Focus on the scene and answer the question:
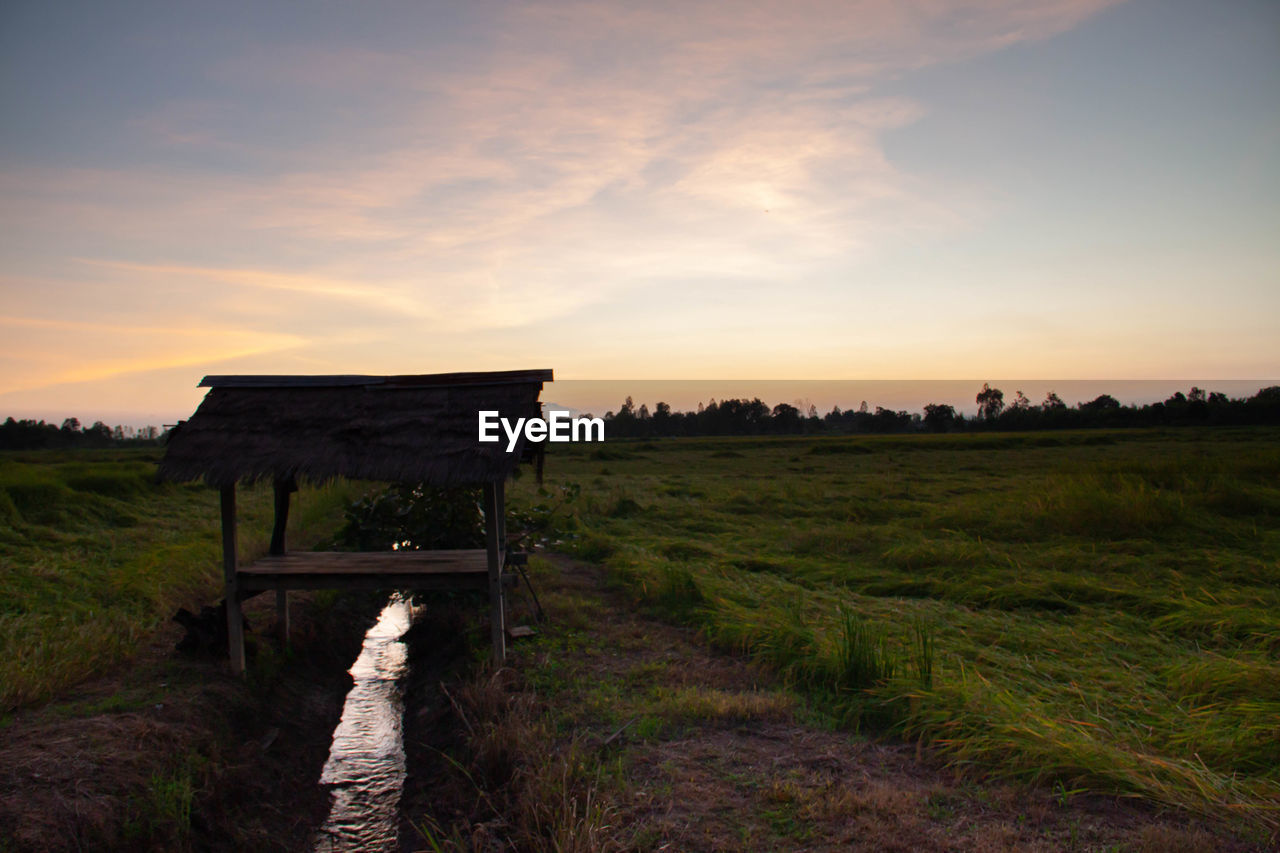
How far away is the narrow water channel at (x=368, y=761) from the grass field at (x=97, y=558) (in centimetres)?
210

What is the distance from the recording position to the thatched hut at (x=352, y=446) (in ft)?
20.2

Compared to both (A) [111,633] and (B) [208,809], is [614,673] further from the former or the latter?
(A) [111,633]

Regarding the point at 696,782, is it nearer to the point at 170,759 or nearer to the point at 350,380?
the point at 170,759

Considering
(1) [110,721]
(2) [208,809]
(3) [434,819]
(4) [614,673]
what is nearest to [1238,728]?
(4) [614,673]

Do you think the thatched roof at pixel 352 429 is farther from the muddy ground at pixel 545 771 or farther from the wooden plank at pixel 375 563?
the muddy ground at pixel 545 771

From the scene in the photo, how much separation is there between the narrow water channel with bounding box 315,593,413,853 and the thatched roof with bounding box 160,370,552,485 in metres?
2.51

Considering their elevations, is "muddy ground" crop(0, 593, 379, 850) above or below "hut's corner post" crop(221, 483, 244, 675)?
below

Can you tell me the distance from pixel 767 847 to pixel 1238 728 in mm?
3305

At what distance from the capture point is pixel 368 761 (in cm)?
616

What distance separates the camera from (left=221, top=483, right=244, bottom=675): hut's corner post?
642cm

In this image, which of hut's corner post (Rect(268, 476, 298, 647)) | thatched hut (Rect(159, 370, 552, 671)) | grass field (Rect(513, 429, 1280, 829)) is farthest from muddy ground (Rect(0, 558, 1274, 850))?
thatched hut (Rect(159, 370, 552, 671))

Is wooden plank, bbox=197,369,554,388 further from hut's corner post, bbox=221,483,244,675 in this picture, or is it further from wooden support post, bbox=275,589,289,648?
wooden support post, bbox=275,589,289,648

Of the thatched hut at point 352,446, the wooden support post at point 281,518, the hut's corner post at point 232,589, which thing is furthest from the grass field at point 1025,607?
the hut's corner post at point 232,589

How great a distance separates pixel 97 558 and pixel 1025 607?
13.1 m
